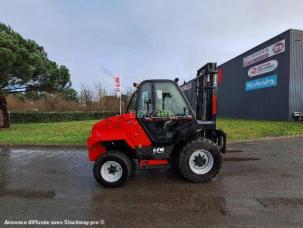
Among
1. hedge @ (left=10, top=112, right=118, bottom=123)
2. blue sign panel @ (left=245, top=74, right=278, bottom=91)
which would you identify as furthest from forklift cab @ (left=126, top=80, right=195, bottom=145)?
hedge @ (left=10, top=112, right=118, bottom=123)

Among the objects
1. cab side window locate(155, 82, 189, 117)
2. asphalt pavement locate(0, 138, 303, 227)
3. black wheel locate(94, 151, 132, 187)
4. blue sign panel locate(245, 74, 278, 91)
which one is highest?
blue sign panel locate(245, 74, 278, 91)

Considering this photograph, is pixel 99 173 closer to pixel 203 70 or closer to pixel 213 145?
pixel 213 145

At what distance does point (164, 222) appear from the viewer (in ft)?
14.5

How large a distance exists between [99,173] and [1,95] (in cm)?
1672

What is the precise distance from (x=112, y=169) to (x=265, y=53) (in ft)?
65.0

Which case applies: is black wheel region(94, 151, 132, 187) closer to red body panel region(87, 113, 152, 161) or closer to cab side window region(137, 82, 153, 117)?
red body panel region(87, 113, 152, 161)

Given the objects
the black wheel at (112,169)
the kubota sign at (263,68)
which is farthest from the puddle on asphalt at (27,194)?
the kubota sign at (263,68)

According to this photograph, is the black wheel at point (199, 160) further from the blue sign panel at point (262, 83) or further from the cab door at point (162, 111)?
the blue sign panel at point (262, 83)

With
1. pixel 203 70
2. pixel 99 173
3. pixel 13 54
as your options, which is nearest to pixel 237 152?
pixel 203 70

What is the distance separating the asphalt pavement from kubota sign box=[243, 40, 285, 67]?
47.1 ft

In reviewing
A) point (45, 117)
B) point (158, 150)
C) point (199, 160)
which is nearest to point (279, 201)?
point (199, 160)

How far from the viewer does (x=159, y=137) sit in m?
6.68

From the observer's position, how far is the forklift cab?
6645 mm

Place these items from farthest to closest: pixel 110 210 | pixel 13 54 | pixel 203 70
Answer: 1. pixel 13 54
2. pixel 203 70
3. pixel 110 210
